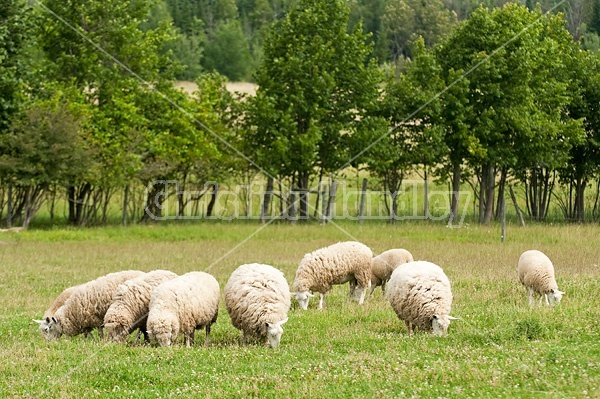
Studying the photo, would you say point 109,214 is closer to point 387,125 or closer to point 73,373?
point 387,125

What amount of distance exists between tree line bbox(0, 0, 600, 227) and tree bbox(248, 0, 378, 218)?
79mm

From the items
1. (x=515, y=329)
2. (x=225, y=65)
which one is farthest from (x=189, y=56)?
(x=515, y=329)

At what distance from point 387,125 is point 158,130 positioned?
11295mm

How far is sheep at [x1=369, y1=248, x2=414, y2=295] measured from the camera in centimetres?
1884

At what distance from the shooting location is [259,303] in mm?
13211

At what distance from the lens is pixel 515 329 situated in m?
12.4

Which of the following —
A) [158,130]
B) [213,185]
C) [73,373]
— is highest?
[158,130]

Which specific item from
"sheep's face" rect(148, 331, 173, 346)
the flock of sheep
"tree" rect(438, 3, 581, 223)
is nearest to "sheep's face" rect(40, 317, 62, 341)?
the flock of sheep

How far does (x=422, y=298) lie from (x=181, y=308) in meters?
3.88

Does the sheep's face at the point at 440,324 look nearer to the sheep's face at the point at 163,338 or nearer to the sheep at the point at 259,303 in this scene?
the sheep at the point at 259,303

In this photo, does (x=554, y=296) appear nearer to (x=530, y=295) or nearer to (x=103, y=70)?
(x=530, y=295)

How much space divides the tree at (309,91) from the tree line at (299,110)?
0.08m

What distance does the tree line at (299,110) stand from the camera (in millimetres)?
36969

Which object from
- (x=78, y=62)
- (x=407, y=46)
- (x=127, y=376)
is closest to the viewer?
(x=127, y=376)
